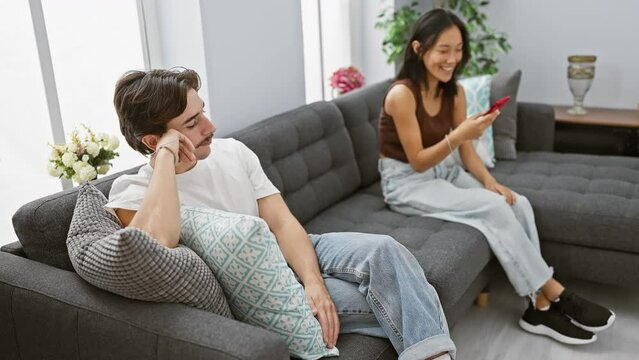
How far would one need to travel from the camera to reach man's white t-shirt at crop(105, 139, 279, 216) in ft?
5.74

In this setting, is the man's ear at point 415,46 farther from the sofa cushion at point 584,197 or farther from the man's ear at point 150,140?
the man's ear at point 150,140

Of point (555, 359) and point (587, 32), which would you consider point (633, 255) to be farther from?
point (587, 32)

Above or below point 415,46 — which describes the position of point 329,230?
below

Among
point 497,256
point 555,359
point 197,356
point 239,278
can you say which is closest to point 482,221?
point 497,256

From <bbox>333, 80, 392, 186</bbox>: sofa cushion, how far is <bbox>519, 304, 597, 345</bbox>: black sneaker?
924 mm

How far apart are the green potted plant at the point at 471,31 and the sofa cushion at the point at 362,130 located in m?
0.83

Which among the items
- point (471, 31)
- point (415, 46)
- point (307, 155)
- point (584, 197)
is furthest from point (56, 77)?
point (471, 31)

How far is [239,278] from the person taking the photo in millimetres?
1513

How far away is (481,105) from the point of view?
126 inches

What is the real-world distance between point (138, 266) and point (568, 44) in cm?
330

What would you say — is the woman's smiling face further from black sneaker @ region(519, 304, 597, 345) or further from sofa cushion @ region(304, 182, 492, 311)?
black sneaker @ region(519, 304, 597, 345)

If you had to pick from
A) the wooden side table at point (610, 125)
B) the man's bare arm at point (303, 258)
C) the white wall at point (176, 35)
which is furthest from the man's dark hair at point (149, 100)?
the wooden side table at point (610, 125)

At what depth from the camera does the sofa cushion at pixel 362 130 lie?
2947 millimetres

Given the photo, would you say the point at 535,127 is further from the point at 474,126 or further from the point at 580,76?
the point at 474,126
